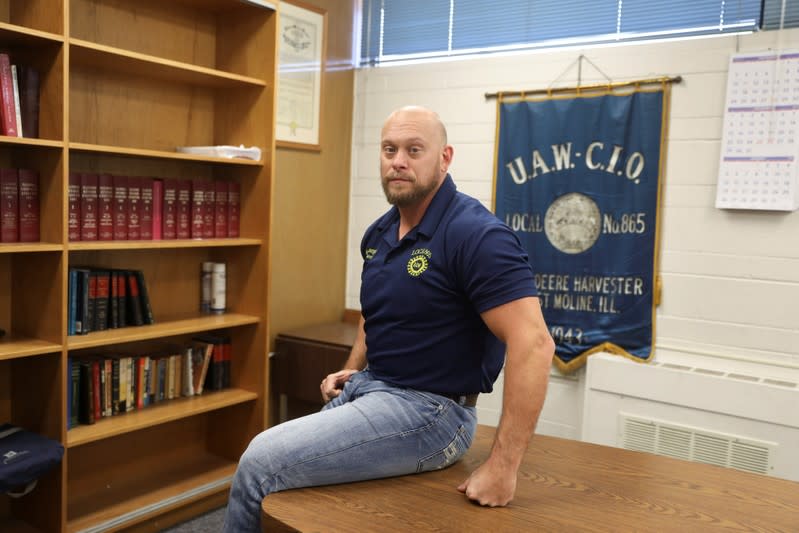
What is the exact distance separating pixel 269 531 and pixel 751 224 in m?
2.32

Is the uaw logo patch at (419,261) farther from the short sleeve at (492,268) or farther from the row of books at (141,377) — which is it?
the row of books at (141,377)

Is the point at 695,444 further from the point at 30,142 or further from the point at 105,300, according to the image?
the point at 30,142

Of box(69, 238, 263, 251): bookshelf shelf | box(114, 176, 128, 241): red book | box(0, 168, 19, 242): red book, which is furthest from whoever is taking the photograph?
box(114, 176, 128, 241): red book

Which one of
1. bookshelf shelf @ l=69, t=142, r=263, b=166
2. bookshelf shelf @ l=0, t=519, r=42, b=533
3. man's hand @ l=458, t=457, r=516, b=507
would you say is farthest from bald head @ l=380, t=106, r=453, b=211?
bookshelf shelf @ l=0, t=519, r=42, b=533

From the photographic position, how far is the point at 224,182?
306 centimetres

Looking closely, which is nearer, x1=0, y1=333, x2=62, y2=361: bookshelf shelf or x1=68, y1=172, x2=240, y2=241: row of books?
x1=0, y1=333, x2=62, y2=361: bookshelf shelf

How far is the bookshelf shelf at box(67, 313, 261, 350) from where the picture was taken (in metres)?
2.47

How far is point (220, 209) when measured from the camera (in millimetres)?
3039

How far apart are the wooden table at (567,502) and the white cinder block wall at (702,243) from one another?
4.01ft

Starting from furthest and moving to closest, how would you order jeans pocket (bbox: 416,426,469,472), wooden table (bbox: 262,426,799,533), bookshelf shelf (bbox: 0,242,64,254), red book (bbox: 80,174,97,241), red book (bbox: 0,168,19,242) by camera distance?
1. red book (bbox: 80,174,97,241)
2. red book (bbox: 0,168,19,242)
3. bookshelf shelf (bbox: 0,242,64,254)
4. jeans pocket (bbox: 416,426,469,472)
5. wooden table (bbox: 262,426,799,533)

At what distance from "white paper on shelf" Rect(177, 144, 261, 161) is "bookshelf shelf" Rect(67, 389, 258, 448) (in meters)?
1.03

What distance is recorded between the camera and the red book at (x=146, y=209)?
2.75m

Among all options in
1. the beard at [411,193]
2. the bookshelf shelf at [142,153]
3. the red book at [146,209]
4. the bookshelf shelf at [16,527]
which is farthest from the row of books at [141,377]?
the beard at [411,193]

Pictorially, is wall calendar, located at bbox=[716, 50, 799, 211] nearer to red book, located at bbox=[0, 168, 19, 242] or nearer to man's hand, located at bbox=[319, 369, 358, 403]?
man's hand, located at bbox=[319, 369, 358, 403]
